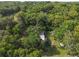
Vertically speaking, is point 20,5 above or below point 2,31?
above

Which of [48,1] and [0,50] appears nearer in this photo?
[0,50]

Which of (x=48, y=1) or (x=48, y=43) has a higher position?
(x=48, y=1)

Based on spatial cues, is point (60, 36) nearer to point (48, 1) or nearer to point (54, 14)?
point (54, 14)

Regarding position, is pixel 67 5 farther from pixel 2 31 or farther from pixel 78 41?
pixel 2 31

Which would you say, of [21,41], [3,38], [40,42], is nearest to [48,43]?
[40,42]

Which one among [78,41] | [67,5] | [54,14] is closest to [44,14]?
[54,14]
